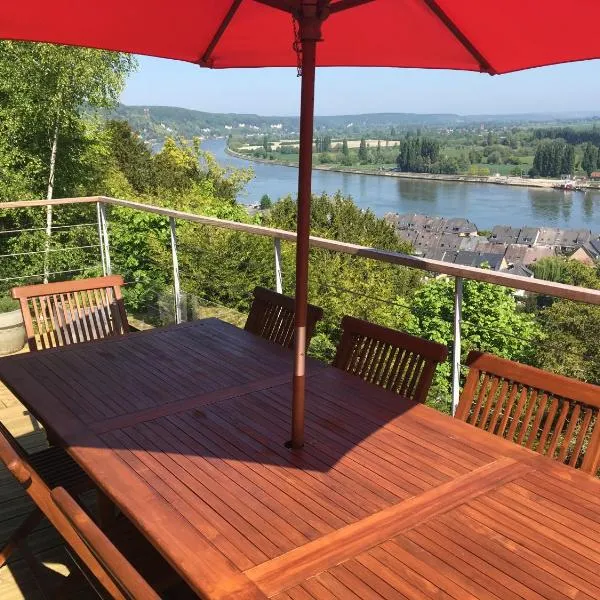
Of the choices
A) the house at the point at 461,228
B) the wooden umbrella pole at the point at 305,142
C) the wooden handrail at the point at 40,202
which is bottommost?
the house at the point at 461,228

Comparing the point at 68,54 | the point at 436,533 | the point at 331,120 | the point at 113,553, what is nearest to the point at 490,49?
the point at 436,533

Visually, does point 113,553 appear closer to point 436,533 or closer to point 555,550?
point 436,533

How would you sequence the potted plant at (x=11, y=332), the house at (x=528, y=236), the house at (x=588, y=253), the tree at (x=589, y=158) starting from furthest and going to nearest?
the tree at (x=589, y=158)
the house at (x=528, y=236)
the house at (x=588, y=253)
the potted plant at (x=11, y=332)

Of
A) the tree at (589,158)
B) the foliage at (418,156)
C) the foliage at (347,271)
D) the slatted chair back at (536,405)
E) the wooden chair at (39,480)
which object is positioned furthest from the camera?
the foliage at (418,156)

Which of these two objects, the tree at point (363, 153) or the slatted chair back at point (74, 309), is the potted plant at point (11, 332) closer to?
the slatted chair back at point (74, 309)

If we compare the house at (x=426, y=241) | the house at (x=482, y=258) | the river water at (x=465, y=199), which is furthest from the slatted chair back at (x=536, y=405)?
the river water at (x=465, y=199)

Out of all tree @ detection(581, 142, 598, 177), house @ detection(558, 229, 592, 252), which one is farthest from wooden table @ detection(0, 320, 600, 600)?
tree @ detection(581, 142, 598, 177)

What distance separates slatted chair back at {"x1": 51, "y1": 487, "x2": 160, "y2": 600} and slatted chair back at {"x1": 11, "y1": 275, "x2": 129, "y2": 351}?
185 cm

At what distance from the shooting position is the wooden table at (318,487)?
3.87ft

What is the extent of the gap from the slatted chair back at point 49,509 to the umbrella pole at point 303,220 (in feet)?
2.23

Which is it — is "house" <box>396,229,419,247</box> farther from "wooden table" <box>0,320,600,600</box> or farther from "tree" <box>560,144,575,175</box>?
"wooden table" <box>0,320,600,600</box>

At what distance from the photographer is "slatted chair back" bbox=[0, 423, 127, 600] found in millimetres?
1080

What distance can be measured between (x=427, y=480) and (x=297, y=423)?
382mm

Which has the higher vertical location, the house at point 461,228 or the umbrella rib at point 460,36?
the umbrella rib at point 460,36
